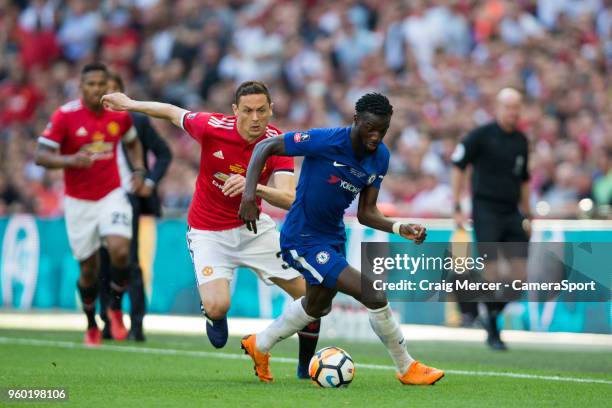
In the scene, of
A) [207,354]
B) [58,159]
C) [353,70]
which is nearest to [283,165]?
[207,354]


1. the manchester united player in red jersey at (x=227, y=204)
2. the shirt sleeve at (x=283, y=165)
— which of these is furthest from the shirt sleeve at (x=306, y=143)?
the shirt sleeve at (x=283, y=165)

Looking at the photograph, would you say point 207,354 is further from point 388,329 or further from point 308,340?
point 388,329

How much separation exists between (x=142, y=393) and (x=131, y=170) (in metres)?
5.13

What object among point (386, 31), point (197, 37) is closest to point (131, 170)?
point (386, 31)

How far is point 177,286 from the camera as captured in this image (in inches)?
681

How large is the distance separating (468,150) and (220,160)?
4342 mm

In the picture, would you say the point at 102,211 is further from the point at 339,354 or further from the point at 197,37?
the point at 197,37

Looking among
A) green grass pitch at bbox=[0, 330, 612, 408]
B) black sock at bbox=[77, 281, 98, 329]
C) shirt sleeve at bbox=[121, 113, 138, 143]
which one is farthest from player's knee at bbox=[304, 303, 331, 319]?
shirt sleeve at bbox=[121, 113, 138, 143]

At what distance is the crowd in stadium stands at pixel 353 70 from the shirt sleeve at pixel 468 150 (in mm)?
1935

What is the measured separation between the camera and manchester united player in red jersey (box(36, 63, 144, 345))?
1266 centimetres

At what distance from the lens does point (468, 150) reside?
13602mm

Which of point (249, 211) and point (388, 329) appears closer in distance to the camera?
point (249, 211)

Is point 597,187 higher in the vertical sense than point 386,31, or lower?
lower

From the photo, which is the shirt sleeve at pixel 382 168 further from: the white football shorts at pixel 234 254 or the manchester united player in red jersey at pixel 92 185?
the manchester united player in red jersey at pixel 92 185
